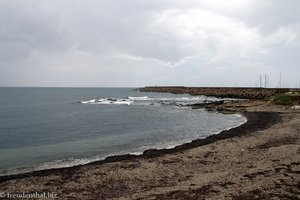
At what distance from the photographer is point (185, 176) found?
44.8 feet

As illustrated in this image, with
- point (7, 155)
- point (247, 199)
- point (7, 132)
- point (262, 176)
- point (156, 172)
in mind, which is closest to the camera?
point (247, 199)

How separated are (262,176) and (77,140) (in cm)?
1676

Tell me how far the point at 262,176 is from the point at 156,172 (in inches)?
179

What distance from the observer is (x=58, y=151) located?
70.1 ft

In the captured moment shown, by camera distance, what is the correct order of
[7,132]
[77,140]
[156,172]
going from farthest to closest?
[7,132]
[77,140]
[156,172]

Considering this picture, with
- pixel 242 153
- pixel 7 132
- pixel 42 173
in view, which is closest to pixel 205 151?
pixel 242 153

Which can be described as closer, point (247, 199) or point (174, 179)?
point (247, 199)

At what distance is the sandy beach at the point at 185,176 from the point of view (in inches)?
453

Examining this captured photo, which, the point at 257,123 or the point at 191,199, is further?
the point at 257,123

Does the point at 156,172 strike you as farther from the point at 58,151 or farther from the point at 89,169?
the point at 58,151

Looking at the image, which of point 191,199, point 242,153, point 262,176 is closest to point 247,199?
point 191,199

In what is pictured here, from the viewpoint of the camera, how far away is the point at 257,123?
100.0ft

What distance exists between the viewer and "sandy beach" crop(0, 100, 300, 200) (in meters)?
11.5

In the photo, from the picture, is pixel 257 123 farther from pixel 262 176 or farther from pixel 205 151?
pixel 262 176
